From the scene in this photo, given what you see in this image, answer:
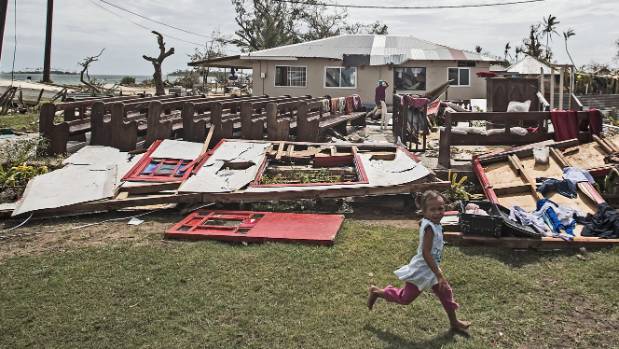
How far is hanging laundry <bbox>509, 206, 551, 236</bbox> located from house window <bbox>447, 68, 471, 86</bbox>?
22.7 m

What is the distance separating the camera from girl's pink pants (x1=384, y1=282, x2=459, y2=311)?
3.82 metres

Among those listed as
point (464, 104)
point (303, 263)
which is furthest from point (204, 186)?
point (464, 104)

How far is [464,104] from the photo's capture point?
22859 millimetres

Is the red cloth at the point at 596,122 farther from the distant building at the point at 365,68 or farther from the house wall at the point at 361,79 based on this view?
the house wall at the point at 361,79

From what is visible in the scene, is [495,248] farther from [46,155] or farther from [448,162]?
[46,155]

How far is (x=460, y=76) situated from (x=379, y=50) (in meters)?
4.71

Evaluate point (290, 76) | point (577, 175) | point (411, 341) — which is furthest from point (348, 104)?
point (411, 341)

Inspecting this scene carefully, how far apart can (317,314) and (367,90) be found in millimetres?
24062

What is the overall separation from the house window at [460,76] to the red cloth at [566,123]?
63.8 feet

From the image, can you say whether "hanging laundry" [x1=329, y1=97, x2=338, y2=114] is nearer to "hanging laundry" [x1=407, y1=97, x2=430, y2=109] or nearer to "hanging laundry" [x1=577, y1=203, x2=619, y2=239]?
"hanging laundry" [x1=407, y1=97, x2=430, y2=109]

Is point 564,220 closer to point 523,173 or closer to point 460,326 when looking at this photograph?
point 523,173

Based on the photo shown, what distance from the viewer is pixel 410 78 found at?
27.5 m

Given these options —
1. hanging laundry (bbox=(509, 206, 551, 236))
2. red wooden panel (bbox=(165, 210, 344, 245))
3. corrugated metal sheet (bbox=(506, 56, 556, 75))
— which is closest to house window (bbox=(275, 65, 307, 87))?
corrugated metal sheet (bbox=(506, 56, 556, 75))

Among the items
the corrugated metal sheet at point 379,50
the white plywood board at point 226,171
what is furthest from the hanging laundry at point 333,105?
the corrugated metal sheet at point 379,50
